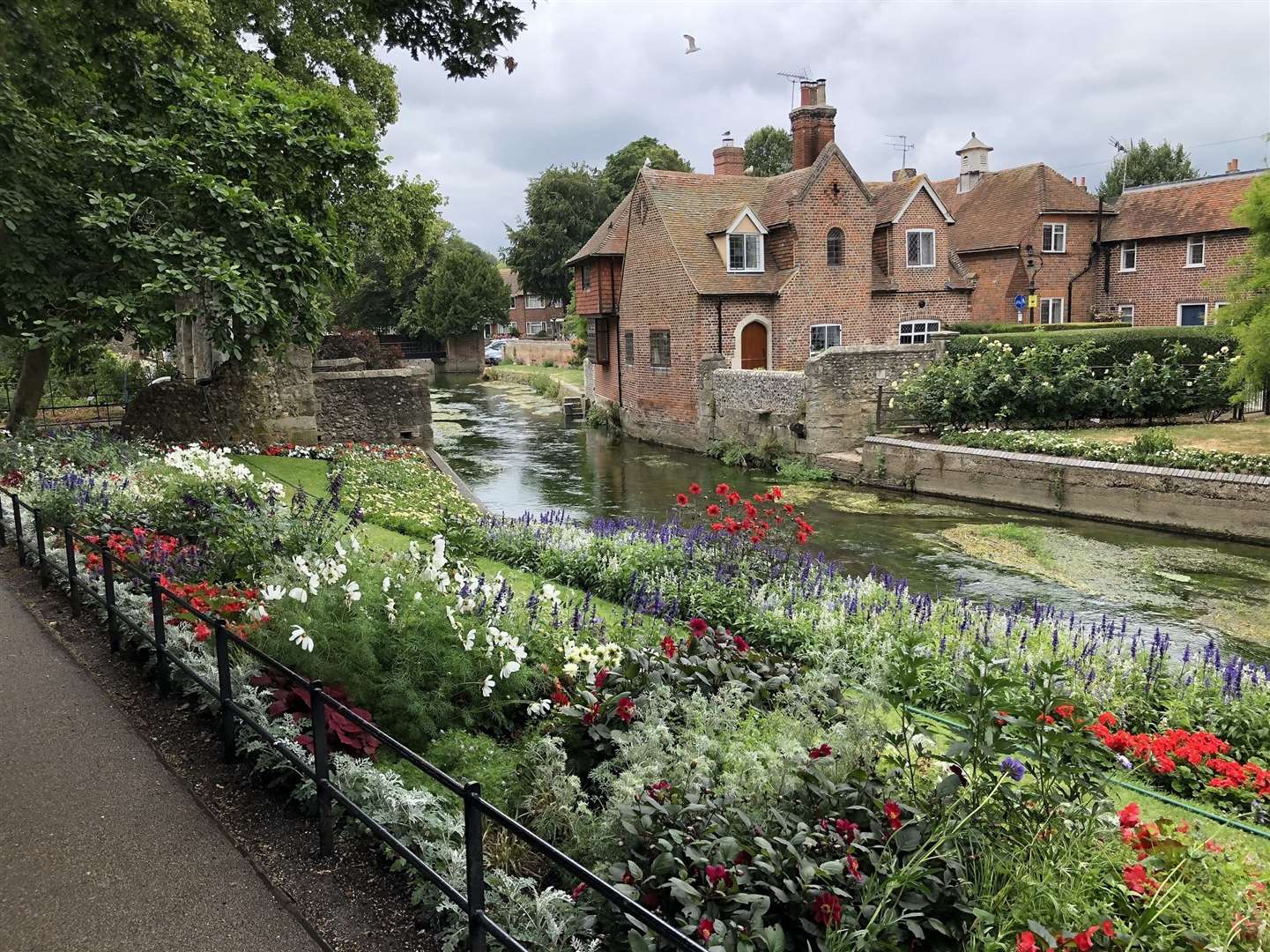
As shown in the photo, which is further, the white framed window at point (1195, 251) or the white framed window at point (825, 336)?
the white framed window at point (1195, 251)

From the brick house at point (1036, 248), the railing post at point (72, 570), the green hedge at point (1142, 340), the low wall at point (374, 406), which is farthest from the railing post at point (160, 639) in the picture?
the brick house at point (1036, 248)

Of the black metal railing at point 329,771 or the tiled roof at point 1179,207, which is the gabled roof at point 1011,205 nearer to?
the tiled roof at point 1179,207

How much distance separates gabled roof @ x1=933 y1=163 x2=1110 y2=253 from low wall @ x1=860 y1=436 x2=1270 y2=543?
23.5 meters

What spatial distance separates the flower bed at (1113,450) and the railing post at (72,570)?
18.4m

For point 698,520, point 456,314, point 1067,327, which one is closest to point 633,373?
point 1067,327

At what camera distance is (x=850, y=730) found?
4777 mm

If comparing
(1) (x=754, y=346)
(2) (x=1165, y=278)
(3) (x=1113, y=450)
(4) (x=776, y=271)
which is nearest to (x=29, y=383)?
(3) (x=1113, y=450)

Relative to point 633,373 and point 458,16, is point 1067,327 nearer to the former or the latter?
point 633,373

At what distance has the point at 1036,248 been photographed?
41688 mm

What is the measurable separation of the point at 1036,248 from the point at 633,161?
32.5m

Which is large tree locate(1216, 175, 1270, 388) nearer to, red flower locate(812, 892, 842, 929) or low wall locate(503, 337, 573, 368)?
red flower locate(812, 892, 842, 929)

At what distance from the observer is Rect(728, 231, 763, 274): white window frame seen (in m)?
32.5

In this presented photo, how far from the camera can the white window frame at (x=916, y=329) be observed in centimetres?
3462

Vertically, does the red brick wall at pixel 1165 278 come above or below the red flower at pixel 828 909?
above
